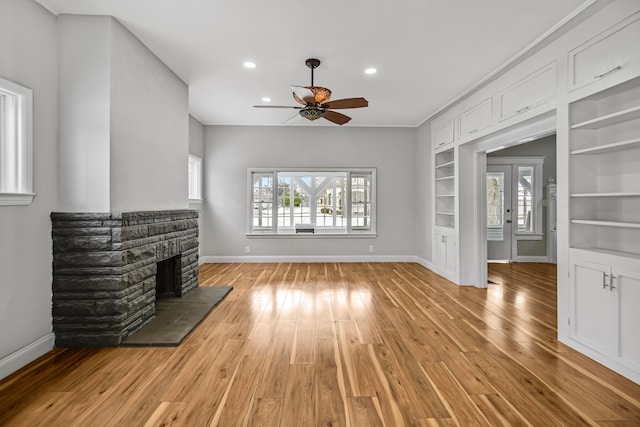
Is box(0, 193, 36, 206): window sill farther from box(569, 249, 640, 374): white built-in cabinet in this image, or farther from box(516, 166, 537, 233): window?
box(516, 166, 537, 233): window

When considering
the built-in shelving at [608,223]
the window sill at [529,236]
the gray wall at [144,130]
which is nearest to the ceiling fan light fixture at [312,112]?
the gray wall at [144,130]

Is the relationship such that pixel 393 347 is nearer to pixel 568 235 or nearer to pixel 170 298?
pixel 568 235

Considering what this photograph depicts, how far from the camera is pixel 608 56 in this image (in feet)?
7.87

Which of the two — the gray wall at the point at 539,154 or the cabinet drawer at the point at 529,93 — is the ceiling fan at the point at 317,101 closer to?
the cabinet drawer at the point at 529,93

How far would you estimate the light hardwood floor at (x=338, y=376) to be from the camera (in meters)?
1.85

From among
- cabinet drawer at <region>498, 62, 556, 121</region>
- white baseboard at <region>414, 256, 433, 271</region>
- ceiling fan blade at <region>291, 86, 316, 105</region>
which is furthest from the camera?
white baseboard at <region>414, 256, 433, 271</region>

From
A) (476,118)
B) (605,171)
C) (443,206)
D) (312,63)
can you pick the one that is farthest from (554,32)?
(443,206)

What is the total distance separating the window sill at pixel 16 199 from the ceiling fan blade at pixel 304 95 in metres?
2.42

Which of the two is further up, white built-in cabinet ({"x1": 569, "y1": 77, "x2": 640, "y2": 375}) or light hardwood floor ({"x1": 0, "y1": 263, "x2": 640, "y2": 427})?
white built-in cabinet ({"x1": 569, "y1": 77, "x2": 640, "y2": 375})

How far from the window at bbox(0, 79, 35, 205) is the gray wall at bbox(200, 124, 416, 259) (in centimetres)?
416

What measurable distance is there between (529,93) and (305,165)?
4185 mm

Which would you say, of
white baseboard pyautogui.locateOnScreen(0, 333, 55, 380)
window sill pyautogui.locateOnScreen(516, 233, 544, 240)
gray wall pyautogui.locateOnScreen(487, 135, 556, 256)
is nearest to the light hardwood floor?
white baseboard pyautogui.locateOnScreen(0, 333, 55, 380)

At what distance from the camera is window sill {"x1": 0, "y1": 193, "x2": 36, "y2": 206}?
2203mm

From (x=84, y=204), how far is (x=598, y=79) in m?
4.35
